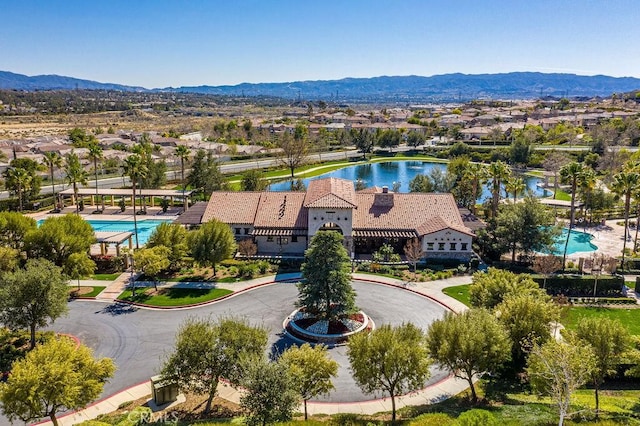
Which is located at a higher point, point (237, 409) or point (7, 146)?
point (7, 146)

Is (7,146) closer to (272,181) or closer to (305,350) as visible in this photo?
(272,181)

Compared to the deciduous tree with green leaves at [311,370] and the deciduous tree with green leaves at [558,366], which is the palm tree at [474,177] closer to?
the deciduous tree with green leaves at [558,366]

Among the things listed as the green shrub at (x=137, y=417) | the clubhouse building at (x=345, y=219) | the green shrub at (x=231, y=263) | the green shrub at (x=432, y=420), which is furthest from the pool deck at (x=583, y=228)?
the green shrub at (x=432, y=420)

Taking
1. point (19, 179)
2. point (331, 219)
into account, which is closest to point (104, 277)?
point (331, 219)

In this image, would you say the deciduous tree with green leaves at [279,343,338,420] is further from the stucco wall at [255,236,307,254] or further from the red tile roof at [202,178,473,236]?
the stucco wall at [255,236,307,254]

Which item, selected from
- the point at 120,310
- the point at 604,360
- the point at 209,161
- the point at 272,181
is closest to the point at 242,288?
the point at 120,310

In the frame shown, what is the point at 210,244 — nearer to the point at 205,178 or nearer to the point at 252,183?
the point at 252,183
